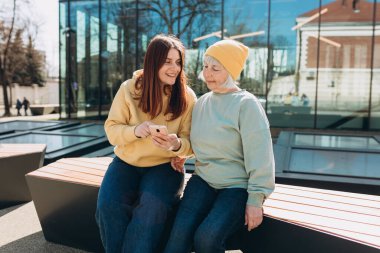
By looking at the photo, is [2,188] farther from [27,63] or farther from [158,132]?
[27,63]

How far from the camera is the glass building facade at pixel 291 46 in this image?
11.5 metres

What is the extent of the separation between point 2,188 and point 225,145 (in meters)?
3.08

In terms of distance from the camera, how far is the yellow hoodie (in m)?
2.51

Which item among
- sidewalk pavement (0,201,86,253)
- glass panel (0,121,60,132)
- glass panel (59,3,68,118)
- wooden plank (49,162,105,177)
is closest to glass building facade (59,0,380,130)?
glass panel (59,3,68,118)

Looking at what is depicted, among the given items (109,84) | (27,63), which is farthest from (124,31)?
(27,63)

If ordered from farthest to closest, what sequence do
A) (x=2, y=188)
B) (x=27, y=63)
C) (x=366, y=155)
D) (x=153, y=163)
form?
1. (x=27, y=63)
2. (x=366, y=155)
3. (x=2, y=188)
4. (x=153, y=163)

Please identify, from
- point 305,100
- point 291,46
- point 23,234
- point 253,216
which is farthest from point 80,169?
point 291,46

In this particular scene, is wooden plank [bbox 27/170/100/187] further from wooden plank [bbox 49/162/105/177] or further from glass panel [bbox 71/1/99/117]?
glass panel [bbox 71/1/99/117]

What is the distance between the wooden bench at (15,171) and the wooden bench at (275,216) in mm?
917

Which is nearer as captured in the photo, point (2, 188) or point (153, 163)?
point (153, 163)

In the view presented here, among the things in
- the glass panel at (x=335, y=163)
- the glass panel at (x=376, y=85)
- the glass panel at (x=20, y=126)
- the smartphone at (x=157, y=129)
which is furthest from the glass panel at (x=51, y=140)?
the glass panel at (x=376, y=85)

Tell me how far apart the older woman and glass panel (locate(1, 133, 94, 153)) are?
4.89m

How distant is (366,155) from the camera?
602cm

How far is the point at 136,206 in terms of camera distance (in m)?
2.37
